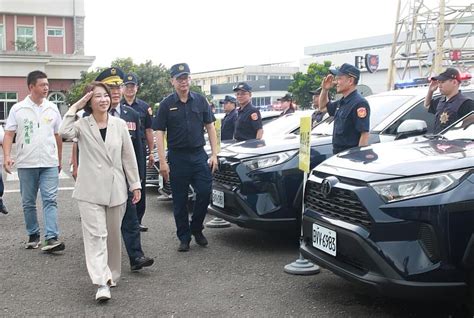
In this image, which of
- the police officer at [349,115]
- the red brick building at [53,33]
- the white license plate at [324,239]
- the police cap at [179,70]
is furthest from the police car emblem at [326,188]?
the red brick building at [53,33]

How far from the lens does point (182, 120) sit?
18.3 ft

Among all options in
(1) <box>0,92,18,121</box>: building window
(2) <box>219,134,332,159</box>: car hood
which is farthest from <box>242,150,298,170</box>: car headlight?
(1) <box>0,92,18,121</box>: building window

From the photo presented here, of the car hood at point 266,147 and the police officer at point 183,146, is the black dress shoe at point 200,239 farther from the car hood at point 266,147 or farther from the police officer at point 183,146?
the car hood at point 266,147

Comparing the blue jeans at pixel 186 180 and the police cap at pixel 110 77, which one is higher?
the police cap at pixel 110 77

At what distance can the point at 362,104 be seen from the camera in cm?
518

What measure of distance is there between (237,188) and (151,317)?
6.07 feet

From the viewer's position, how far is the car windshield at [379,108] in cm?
580

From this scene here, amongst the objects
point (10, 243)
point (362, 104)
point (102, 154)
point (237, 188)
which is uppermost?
point (362, 104)

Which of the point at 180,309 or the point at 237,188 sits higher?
the point at 237,188

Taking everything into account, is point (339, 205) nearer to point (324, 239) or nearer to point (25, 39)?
point (324, 239)

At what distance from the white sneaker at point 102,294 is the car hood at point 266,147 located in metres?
1.95

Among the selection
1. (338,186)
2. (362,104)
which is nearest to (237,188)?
(362,104)

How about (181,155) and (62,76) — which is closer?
(181,155)

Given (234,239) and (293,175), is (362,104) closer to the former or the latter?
(293,175)
